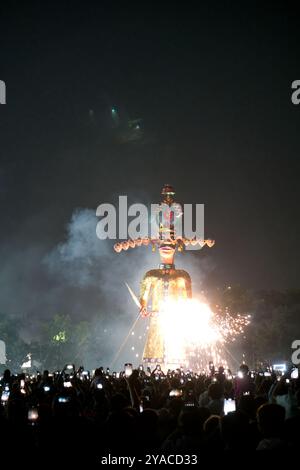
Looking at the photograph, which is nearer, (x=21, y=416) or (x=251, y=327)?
(x=21, y=416)

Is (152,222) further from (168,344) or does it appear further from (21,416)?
(21,416)

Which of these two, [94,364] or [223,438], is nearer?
[223,438]

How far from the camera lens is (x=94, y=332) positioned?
109062 millimetres

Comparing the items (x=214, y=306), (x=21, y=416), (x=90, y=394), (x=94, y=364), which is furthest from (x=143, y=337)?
(x=21, y=416)

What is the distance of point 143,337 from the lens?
88.1 metres

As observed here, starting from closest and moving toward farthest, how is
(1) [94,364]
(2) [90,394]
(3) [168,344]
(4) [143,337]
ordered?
(2) [90,394], (3) [168,344], (4) [143,337], (1) [94,364]

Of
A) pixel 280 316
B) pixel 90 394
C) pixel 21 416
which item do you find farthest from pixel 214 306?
pixel 21 416

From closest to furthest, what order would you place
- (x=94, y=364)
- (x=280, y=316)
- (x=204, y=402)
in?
(x=204, y=402)
(x=280, y=316)
(x=94, y=364)
